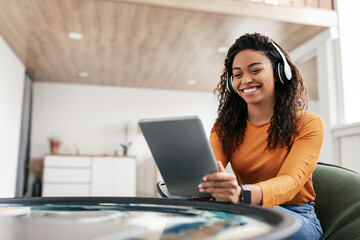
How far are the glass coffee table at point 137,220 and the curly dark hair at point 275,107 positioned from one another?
1.74 feet

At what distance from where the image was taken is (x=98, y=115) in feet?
23.2

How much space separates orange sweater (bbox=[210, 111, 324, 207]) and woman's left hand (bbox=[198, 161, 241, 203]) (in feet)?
0.40

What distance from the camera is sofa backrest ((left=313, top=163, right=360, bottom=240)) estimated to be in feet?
3.39

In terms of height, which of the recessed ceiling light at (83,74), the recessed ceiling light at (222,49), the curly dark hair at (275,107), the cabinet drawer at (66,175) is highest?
the recessed ceiling light at (83,74)

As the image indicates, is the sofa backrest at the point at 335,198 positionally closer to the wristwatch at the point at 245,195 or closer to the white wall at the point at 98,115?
the wristwatch at the point at 245,195

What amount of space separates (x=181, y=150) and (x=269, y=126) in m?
0.58

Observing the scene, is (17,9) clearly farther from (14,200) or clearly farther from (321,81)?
(321,81)

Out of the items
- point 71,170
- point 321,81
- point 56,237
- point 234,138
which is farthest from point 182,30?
point 56,237

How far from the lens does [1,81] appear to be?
4398 millimetres

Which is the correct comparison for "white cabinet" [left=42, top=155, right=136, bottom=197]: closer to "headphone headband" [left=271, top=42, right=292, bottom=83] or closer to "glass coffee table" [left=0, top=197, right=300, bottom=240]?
"headphone headband" [left=271, top=42, right=292, bottom=83]

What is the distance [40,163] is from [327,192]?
6199 mm

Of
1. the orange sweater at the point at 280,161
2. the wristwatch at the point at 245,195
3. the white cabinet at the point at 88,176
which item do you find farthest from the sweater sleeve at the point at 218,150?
the white cabinet at the point at 88,176

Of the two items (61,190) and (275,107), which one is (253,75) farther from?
(61,190)

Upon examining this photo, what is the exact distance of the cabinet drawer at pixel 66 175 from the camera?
5.98m
